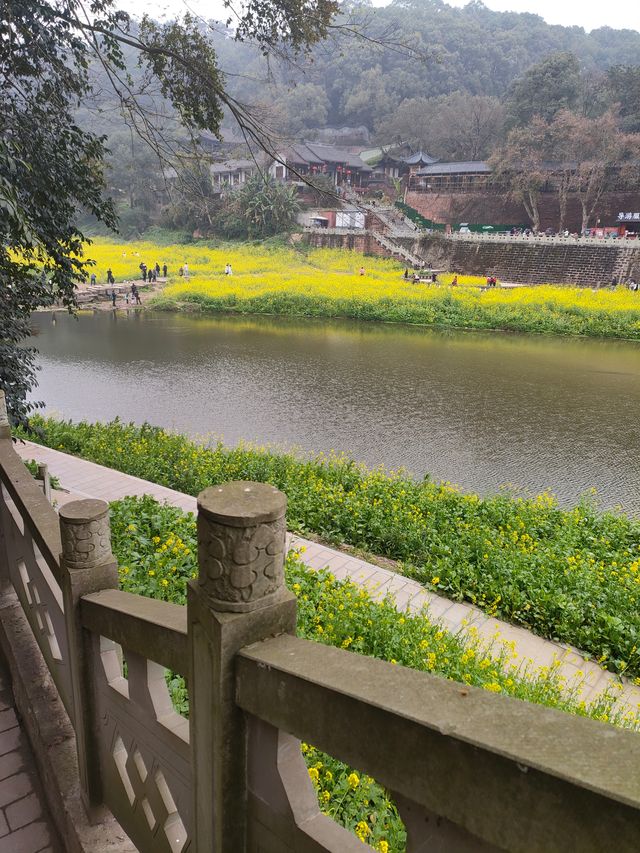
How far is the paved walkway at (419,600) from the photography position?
13.7 feet

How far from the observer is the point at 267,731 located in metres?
1.06

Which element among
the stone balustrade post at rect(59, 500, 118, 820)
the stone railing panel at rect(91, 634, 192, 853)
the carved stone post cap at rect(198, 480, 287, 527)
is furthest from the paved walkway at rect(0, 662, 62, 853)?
the carved stone post cap at rect(198, 480, 287, 527)

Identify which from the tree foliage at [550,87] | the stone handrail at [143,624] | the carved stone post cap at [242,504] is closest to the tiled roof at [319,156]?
the tree foliage at [550,87]

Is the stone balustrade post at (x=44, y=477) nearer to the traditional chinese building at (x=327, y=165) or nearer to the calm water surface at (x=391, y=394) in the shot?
the calm water surface at (x=391, y=394)

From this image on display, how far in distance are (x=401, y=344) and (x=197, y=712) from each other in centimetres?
2040

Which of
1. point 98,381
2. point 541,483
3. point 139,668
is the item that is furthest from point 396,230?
point 139,668

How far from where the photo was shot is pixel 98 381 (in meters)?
15.3

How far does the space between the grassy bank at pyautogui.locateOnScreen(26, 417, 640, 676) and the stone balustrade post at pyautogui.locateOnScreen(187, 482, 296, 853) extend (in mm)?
4066

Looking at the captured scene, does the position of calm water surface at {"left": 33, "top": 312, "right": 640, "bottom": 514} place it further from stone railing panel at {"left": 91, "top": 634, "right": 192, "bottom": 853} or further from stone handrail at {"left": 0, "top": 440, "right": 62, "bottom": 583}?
stone railing panel at {"left": 91, "top": 634, "right": 192, "bottom": 853}

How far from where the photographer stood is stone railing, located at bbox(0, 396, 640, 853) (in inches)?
25.9

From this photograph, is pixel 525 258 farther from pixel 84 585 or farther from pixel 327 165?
pixel 84 585

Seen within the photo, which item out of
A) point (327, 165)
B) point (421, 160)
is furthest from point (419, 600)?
point (327, 165)

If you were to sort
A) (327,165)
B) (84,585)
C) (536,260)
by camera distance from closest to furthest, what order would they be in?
(84,585) → (536,260) → (327,165)

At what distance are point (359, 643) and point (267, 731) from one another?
8.58 ft
